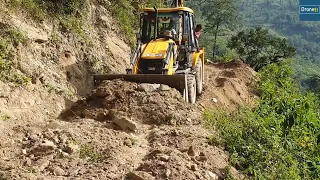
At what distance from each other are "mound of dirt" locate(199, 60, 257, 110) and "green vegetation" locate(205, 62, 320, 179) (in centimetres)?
184

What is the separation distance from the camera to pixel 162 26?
8500 mm

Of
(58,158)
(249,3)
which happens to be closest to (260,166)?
(58,158)

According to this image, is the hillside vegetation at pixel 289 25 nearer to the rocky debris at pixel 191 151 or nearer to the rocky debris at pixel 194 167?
the rocky debris at pixel 191 151

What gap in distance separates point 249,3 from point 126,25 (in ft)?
576

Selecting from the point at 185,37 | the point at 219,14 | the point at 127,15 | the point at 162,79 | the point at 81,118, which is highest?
the point at 219,14

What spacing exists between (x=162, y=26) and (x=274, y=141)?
4108 mm

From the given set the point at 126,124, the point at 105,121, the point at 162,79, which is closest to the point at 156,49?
the point at 162,79

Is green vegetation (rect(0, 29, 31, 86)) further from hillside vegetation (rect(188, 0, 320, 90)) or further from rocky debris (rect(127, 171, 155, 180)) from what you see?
hillside vegetation (rect(188, 0, 320, 90))

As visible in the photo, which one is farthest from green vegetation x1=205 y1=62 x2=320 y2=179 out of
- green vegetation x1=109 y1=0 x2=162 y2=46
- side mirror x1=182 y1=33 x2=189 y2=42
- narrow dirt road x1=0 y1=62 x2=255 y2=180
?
green vegetation x1=109 y1=0 x2=162 y2=46

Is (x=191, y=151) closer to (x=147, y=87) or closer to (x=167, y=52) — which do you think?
(x=147, y=87)

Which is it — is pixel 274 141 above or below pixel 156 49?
below

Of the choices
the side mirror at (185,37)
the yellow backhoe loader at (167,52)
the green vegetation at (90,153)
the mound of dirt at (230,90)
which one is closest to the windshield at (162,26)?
the yellow backhoe loader at (167,52)

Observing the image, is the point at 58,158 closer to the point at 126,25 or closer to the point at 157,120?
the point at 157,120

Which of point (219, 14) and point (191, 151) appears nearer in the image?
point (191, 151)
